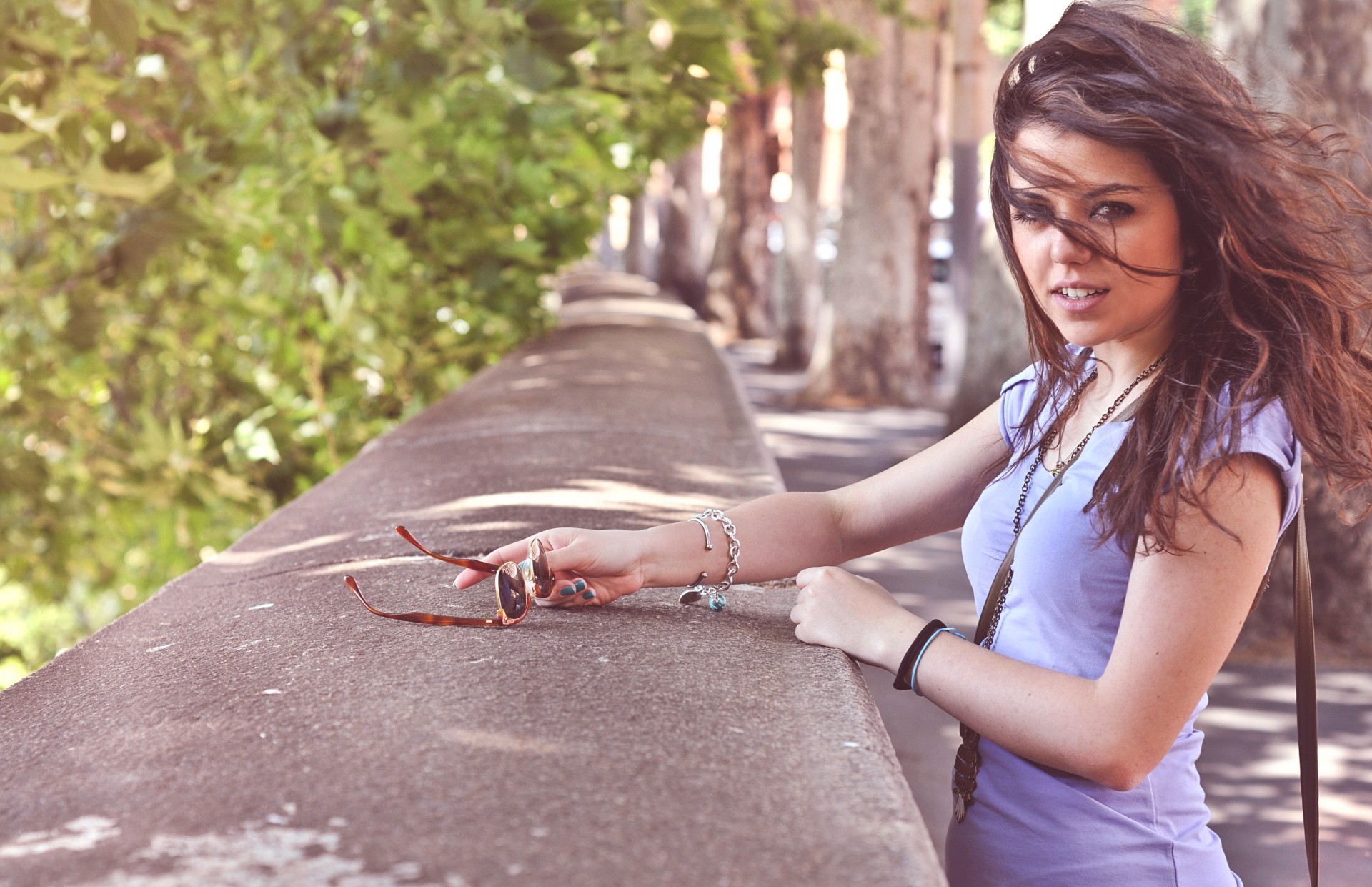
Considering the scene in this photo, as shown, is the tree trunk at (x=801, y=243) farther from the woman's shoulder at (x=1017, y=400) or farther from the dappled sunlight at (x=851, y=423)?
the woman's shoulder at (x=1017, y=400)

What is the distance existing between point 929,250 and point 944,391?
2.12m

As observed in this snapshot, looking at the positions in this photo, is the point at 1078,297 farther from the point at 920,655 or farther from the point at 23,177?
the point at 23,177

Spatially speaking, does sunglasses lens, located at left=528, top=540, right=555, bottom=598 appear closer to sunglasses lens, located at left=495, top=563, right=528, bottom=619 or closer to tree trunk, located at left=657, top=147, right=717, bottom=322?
sunglasses lens, located at left=495, top=563, right=528, bottom=619

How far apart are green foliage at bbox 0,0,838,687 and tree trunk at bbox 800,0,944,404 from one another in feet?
19.8

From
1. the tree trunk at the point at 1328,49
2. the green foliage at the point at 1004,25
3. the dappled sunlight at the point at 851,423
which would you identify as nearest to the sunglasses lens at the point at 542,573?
the tree trunk at the point at 1328,49

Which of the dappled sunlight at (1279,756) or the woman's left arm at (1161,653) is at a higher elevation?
the woman's left arm at (1161,653)

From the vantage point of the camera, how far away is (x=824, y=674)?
187cm

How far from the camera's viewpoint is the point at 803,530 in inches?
96.3

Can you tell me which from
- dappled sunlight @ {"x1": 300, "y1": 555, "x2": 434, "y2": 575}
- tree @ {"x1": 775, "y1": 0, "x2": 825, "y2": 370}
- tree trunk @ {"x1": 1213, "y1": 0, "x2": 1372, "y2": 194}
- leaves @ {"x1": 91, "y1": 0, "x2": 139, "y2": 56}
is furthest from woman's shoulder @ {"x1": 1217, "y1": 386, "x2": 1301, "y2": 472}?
tree @ {"x1": 775, "y1": 0, "x2": 825, "y2": 370}

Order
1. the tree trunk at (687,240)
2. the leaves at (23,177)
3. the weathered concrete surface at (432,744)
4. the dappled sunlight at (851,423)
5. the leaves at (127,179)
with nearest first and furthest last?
1. the weathered concrete surface at (432,744)
2. the leaves at (23,177)
3. the leaves at (127,179)
4. the dappled sunlight at (851,423)
5. the tree trunk at (687,240)

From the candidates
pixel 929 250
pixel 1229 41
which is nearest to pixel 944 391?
pixel 929 250

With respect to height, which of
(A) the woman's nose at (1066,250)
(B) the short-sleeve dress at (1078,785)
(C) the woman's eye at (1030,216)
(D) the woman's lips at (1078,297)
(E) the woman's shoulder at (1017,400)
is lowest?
(B) the short-sleeve dress at (1078,785)

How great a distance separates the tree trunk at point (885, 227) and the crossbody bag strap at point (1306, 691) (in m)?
11.3

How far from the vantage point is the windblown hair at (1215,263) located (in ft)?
5.64
